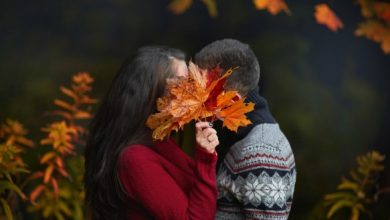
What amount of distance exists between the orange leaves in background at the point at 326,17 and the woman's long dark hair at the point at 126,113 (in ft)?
7.39

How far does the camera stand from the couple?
7.89 ft

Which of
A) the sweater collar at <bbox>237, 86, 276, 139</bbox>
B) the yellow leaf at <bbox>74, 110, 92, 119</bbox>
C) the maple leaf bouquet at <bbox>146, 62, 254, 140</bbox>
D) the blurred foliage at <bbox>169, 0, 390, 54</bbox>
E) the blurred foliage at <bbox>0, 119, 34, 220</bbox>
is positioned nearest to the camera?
the maple leaf bouquet at <bbox>146, 62, 254, 140</bbox>

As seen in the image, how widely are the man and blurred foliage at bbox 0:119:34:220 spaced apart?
1.43 metres

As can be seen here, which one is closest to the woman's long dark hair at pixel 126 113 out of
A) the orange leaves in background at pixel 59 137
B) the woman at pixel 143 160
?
the woman at pixel 143 160

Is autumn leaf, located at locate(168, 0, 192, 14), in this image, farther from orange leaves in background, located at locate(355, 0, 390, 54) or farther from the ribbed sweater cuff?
the ribbed sweater cuff

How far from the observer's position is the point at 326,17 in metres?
4.57

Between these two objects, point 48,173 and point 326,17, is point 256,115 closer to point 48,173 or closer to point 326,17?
point 48,173

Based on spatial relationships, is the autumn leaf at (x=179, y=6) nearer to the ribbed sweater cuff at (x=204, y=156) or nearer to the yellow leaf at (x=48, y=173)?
the yellow leaf at (x=48, y=173)

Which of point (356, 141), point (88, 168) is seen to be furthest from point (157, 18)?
point (88, 168)

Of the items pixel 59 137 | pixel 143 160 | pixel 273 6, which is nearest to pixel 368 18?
pixel 273 6

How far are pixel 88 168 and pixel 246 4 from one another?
7.58 ft

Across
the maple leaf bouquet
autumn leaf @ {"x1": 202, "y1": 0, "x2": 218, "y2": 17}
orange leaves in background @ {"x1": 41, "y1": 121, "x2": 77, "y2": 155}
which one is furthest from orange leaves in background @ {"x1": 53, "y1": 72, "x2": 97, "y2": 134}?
the maple leaf bouquet

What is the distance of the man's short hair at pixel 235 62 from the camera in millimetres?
2719

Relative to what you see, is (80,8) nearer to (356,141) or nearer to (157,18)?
(157,18)
